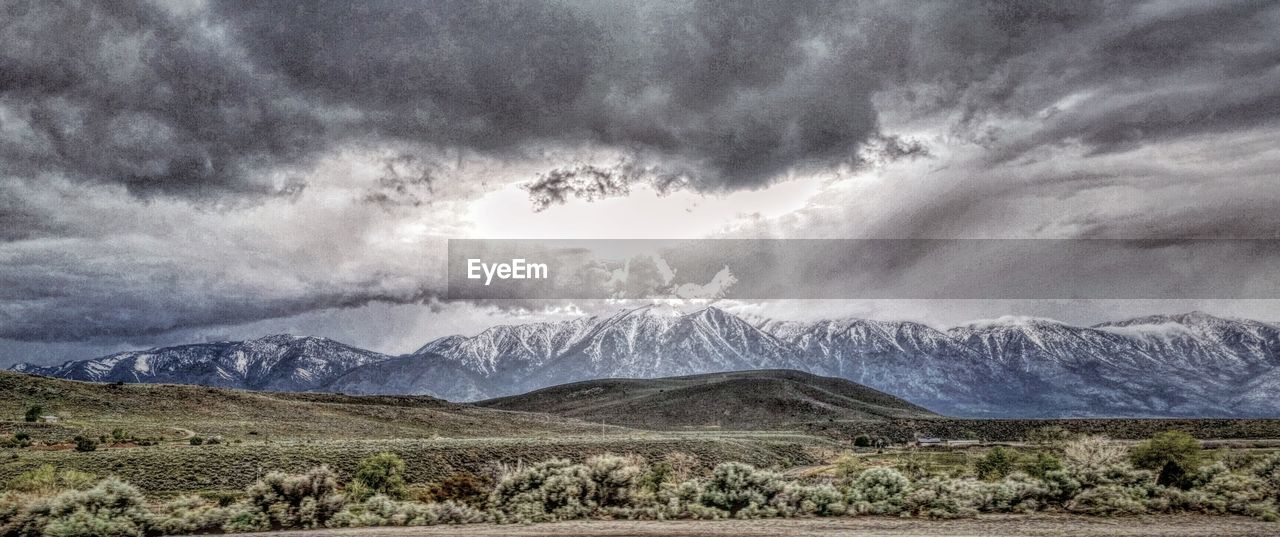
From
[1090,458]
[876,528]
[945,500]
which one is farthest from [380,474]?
[1090,458]

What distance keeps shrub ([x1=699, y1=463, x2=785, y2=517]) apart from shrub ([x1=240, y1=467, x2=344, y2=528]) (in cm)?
1114

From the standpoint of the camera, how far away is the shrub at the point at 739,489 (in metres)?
22.5

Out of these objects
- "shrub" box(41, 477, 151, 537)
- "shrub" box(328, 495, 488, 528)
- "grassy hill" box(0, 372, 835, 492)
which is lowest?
"grassy hill" box(0, 372, 835, 492)

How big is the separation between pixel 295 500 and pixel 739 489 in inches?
522

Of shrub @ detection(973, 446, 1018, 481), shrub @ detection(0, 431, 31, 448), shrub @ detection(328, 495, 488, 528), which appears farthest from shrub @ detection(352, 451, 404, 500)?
shrub @ detection(0, 431, 31, 448)

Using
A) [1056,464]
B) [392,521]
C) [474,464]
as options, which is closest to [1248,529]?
[1056,464]

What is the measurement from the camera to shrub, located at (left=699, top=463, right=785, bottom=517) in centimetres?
2252

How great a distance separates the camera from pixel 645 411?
177 meters

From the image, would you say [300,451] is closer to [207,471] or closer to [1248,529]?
[207,471]

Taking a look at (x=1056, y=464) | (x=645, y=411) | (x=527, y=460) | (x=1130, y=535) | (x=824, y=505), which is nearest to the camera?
(x=1130, y=535)

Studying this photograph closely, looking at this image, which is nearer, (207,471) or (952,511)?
(952,511)

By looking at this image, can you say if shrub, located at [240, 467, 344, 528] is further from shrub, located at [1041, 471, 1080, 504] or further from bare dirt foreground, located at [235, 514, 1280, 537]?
shrub, located at [1041, 471, 1080, 504]

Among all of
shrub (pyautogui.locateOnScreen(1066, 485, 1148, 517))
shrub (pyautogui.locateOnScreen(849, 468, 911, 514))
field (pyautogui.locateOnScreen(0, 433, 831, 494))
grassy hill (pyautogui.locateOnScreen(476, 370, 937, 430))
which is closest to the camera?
shrub (pyautogui.locateOnScreen(1066, 485, 1148, 517))

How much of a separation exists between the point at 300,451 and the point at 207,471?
7.82 m
